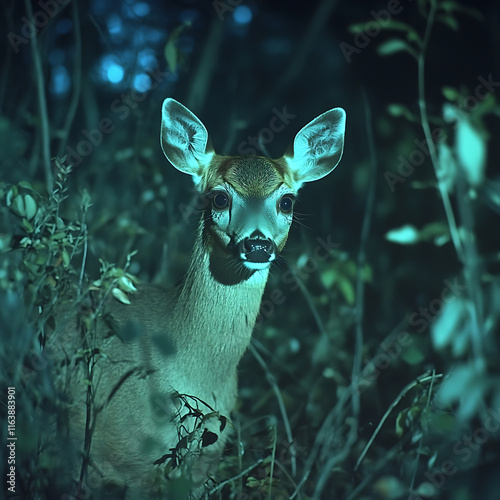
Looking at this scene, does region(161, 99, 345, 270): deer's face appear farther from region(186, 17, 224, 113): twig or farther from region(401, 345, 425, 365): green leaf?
region(186, 17, 224, 113): twig

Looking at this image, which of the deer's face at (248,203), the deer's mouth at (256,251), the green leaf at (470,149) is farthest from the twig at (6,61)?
the green leaf at (470,149)

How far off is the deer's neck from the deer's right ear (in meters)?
0.54

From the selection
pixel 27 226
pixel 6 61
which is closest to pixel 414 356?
pixel 27 226

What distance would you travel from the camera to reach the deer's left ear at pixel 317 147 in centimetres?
426

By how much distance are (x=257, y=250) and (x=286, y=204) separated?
25.5 inches

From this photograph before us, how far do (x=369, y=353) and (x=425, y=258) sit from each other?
3.06 feet

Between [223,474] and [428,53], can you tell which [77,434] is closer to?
[223,474]

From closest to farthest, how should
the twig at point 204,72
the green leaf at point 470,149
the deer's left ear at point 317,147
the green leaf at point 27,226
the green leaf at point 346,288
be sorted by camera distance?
the green leaf at point 470,149, the green leaf at point 27,226, the deer's left ear at point 317,147, the green leaf at point 346,288, the twig at point 204,72

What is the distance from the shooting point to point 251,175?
405cm

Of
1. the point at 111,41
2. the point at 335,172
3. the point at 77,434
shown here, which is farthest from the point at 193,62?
the point at 77,434

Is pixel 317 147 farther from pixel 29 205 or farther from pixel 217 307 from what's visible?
pixel 29 205

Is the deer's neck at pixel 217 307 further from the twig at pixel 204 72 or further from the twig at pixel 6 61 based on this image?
the twig at pixel 6 61

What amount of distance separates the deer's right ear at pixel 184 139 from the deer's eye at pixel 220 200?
16.1 inches

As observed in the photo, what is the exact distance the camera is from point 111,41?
5938 millimetres
